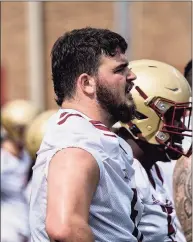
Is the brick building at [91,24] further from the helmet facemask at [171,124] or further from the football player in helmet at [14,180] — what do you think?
the helmet facemask at [171,124]

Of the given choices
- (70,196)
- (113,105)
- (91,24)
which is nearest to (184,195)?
(113,105)

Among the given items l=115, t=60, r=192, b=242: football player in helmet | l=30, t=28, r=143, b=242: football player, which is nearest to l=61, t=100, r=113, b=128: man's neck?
l=30, t=28, r=143, b=242: football player

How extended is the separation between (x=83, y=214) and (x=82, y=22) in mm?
11244

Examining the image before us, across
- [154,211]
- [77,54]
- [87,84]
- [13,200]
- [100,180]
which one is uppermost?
[77,54]

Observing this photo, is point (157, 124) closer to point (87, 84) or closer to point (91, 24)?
point (87, 84)

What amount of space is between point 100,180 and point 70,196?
0.21 m

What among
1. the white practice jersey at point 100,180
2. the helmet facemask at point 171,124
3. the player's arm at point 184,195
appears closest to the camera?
the white practice jersey at point 100,180

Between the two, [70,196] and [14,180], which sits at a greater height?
[70,196]

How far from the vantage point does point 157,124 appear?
378 centimetres

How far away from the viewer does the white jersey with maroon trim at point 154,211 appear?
10.7 ft

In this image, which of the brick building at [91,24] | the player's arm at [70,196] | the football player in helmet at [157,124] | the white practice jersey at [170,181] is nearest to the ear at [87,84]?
the player's arm at [70,196]

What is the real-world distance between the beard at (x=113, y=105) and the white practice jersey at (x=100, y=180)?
86 millimetres

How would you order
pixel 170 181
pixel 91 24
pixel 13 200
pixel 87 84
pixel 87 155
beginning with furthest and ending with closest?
pixel 91 24
pixel 13 200
pixel 170 181
pixel 87 84
pixel 87 155

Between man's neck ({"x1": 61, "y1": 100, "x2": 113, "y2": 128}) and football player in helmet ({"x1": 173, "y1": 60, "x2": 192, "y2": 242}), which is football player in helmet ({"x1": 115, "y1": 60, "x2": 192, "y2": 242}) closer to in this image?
football player in helmet ({"x1": 173, "y1": 60, "x2": 192, "y2": 242})
